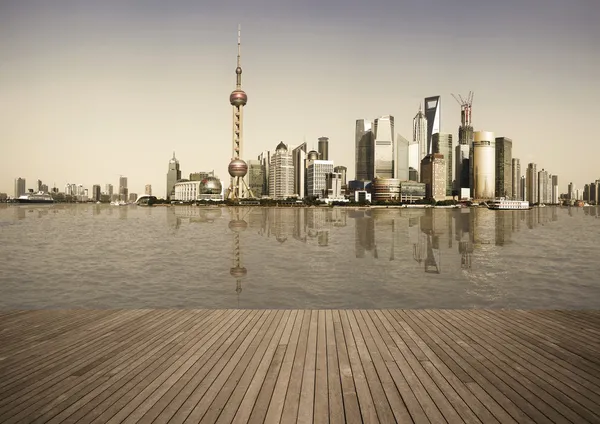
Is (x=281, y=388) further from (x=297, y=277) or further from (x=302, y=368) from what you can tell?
(x=297, y=277)

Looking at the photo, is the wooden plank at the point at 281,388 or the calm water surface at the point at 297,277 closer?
the wooden plank at the point at 281,388

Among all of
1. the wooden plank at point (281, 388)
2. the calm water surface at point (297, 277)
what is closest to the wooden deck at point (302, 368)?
the wooden plank at point (281, 388)

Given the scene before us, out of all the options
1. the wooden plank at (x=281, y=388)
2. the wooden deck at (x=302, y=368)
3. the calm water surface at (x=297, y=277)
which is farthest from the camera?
the calm water surface at (x=297, y=277)

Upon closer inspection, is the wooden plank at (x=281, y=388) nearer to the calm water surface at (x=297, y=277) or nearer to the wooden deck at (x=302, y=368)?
the wooden deck at (x=302, y=368)

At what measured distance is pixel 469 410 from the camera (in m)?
7.66

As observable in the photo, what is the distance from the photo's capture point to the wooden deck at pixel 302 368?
7637 millimetres

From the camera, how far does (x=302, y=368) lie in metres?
9.50

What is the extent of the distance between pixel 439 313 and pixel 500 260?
97.1ft

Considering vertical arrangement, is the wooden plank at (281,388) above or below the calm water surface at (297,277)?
above

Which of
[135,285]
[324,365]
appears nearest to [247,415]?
[324,365]

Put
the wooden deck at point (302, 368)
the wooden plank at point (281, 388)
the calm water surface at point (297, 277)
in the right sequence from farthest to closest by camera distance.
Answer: the calm water surface at point (297, 277) < the wooden deck at point (302, 368) < the wooden plank at point (281, 388)

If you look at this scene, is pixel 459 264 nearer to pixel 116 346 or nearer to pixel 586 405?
pixel 586 405

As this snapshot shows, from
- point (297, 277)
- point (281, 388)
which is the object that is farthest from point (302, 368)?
point (297, 277)

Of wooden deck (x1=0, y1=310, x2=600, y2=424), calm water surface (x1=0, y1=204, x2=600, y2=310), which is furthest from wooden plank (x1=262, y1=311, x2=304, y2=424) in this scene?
calm water surface (x1=0, y1=204, x2=600, y2=310)
